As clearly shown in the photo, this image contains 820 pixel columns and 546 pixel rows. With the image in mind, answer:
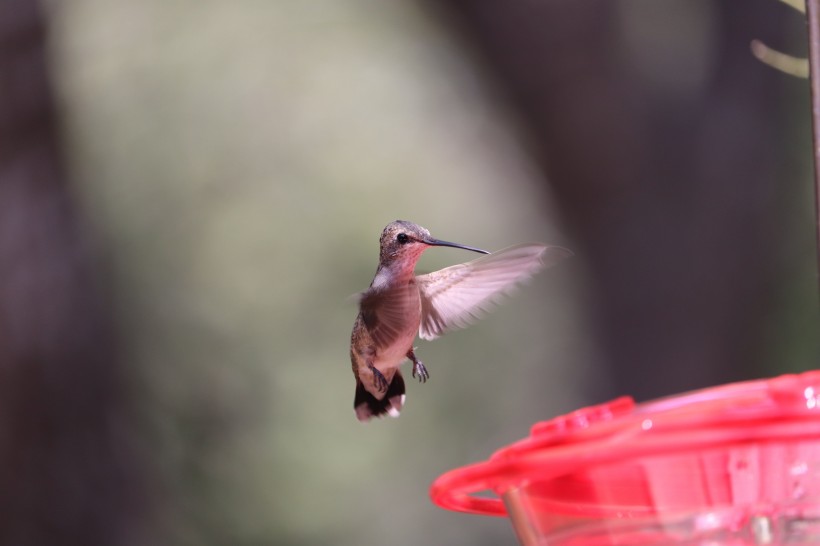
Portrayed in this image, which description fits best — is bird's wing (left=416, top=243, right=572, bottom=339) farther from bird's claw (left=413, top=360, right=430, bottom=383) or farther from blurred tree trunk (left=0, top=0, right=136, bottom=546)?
blurred tree trunk (left=0, top=0, right=136, bottom=546)

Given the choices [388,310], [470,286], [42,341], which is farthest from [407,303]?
[42,341]

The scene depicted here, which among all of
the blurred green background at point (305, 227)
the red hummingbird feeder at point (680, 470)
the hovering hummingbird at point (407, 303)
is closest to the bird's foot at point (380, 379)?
the hovering hummingbird at point (407, 303)

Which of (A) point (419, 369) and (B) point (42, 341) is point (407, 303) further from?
(B) point (42, 341)

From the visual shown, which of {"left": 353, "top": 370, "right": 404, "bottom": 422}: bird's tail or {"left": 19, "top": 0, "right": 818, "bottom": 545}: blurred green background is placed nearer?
{"left": 353, "top": 370, "right": 404, "bottom": 422}: bird's tail

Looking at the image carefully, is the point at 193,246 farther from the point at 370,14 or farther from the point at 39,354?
the point at 39,354

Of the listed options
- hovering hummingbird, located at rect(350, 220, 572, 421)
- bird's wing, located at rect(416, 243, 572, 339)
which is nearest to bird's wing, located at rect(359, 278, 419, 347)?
hovering hummingbird, located at rect(350, 220, 572, 421)

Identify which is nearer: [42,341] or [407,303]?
[407,303]
